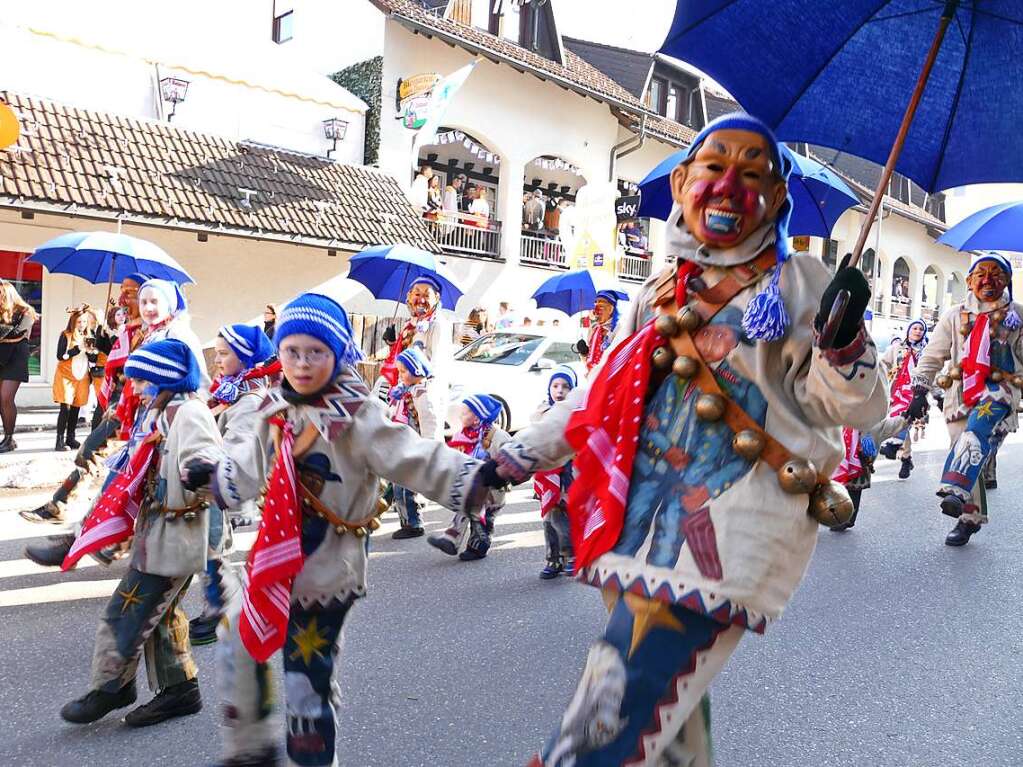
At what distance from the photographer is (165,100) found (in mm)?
15125

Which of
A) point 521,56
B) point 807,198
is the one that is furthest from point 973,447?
point 521,56

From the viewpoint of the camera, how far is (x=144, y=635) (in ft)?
11.1

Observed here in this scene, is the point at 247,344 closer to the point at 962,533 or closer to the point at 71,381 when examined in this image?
the point at 962,533

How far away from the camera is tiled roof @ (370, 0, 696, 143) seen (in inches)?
704

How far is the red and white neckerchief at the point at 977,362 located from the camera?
6.45 metres

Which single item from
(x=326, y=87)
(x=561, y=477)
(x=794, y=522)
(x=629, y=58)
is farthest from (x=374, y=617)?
(x=629, y=58)

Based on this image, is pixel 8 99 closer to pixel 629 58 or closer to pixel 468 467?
pixel 468 467

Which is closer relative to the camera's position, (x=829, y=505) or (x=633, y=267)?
(x=829, y=505)

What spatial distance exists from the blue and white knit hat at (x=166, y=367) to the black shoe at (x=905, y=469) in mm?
9012

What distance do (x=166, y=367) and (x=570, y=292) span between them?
9.25 meters

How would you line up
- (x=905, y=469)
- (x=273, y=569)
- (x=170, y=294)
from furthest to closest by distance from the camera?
(x=905, y=469) < (x=170, y=294) < (x=273, y=569)

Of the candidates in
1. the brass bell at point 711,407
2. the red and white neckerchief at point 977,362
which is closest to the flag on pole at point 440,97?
the red and white neckerchief at point 977,362

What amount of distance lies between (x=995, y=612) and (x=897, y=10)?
3938 mm

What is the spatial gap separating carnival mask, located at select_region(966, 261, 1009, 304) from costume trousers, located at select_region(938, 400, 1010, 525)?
74 centimetres
